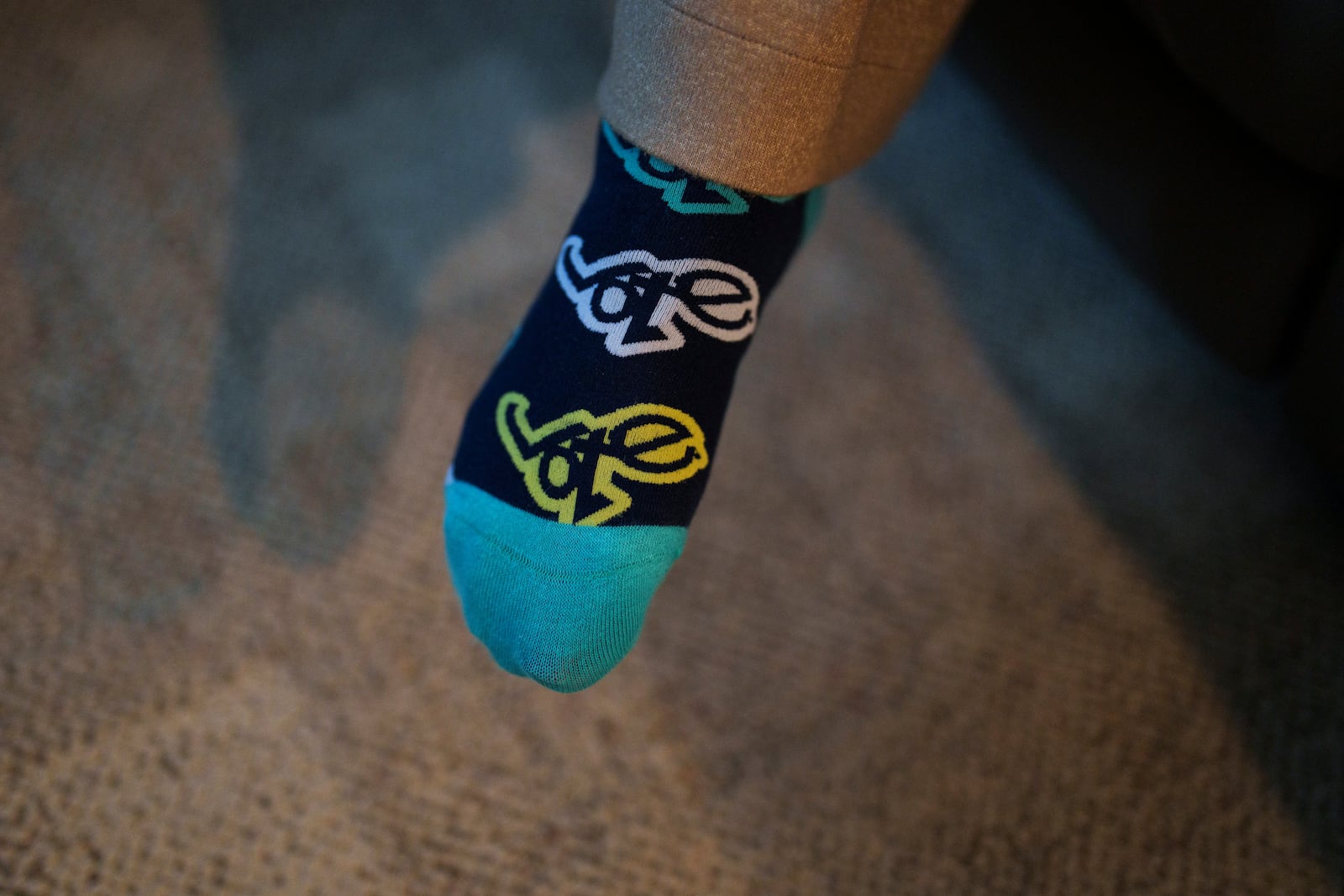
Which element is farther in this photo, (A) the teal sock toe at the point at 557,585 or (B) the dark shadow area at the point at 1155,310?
(B) the dark shadow area at the point at 1155,310

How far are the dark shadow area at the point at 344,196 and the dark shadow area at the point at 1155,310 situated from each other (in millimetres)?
297

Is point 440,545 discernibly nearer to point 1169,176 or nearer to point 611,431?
point 611,431

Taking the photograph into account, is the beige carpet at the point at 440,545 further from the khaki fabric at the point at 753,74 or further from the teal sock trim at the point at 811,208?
the khaki fabric at the point at 753,74

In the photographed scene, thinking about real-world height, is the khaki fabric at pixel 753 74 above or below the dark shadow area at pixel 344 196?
above

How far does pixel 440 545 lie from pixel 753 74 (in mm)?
350

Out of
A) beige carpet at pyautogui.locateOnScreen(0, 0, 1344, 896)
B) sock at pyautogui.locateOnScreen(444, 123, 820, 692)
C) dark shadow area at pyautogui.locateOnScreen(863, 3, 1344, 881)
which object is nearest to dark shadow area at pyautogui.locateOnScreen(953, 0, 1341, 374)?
dark shadow area at pyautogui.locateOnScreen(863, 3, 1344, 881)

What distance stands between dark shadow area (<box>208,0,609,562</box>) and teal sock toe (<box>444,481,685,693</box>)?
7.5 inches

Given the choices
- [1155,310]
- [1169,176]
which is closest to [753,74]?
[1169,176]

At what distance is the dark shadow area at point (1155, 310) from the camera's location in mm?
576

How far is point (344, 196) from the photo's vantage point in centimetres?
69

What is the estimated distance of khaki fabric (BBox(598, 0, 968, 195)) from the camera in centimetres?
39

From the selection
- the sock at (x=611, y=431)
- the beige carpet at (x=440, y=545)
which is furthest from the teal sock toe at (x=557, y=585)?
the beige carpet at (x=440, y=545)

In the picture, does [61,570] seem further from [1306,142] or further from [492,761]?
[1306,142]

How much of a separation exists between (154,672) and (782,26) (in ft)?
1.60
